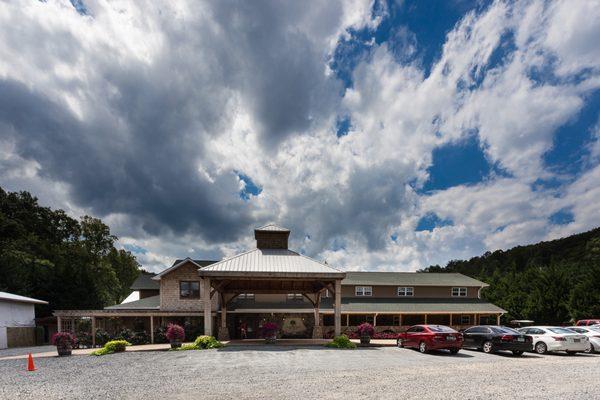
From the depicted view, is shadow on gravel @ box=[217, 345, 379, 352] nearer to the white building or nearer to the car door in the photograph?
the car door

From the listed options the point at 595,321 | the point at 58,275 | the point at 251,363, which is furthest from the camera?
the point at 58,275

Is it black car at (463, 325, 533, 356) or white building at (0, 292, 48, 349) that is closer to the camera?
black car at (463, 325, 533, 356)

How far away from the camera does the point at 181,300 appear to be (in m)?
26.3

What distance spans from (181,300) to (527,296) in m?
33.2

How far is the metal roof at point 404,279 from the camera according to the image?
32.1m

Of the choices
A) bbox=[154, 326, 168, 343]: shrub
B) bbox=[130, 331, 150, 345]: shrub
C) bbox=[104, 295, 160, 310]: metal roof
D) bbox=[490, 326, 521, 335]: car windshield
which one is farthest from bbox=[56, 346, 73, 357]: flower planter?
bbox=[490, 326, 521, 335]: car windshield

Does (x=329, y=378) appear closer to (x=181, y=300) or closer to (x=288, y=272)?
(x=288, y=272)

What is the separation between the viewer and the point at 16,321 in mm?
25922

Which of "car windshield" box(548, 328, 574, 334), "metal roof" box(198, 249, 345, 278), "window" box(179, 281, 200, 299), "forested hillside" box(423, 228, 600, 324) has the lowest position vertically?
"forested hillside" box(423, 228, 600, 324)

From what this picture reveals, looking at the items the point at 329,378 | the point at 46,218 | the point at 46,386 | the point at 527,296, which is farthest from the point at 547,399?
the point at 46,218

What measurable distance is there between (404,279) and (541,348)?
52.8 ft

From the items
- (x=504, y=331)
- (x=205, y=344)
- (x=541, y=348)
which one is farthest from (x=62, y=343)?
(x=541, y=348)

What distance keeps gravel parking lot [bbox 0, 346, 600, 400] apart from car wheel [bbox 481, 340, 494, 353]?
57.3 inches

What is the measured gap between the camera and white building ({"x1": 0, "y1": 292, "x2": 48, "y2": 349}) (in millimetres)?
24297
